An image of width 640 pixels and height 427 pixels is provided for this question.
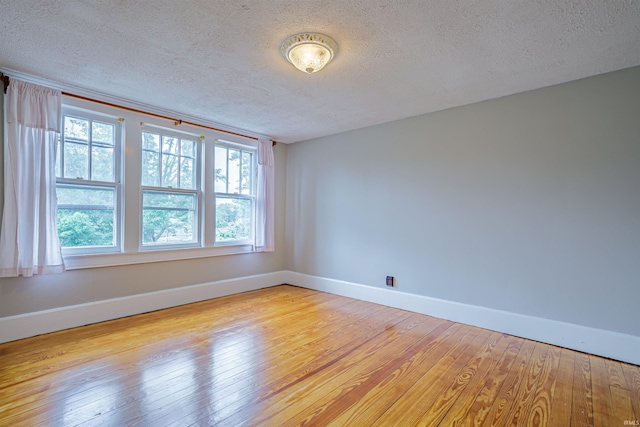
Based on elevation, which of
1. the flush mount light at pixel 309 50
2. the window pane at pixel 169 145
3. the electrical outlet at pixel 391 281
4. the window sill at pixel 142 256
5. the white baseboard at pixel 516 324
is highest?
the flush mount light at pixel 309 50

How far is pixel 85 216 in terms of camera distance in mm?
3148

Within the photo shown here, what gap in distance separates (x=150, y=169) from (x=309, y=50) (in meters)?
2.54

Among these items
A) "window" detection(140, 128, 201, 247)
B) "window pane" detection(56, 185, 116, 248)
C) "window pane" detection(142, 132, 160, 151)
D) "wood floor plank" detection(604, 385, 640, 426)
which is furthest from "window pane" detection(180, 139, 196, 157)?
"wood floor plank" detection(604, 385, 640, 426)

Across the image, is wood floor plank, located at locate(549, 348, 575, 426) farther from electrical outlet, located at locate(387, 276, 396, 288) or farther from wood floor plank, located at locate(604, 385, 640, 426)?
electrical outlet, located at locate(387, 276, 396, 288)

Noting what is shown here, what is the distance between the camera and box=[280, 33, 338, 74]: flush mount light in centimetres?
208

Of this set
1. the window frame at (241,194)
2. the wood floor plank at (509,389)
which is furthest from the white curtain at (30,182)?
the wood floor plank at (509,389)

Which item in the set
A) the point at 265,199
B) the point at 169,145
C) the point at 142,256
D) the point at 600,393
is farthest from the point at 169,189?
the point at 600,393

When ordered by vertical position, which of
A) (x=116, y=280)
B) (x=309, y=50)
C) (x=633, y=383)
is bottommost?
(x=633, y=383)

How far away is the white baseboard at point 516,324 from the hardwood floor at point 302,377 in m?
0.13

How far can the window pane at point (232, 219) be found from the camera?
4316 mm

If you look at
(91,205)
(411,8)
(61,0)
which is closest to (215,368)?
(91,205)

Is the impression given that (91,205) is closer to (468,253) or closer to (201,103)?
(201,103)

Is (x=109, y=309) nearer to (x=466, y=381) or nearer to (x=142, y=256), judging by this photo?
(x=142, y=256)

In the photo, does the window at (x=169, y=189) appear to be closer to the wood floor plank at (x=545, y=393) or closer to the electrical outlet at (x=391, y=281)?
the electrical outlet at (x=391, y=281)
